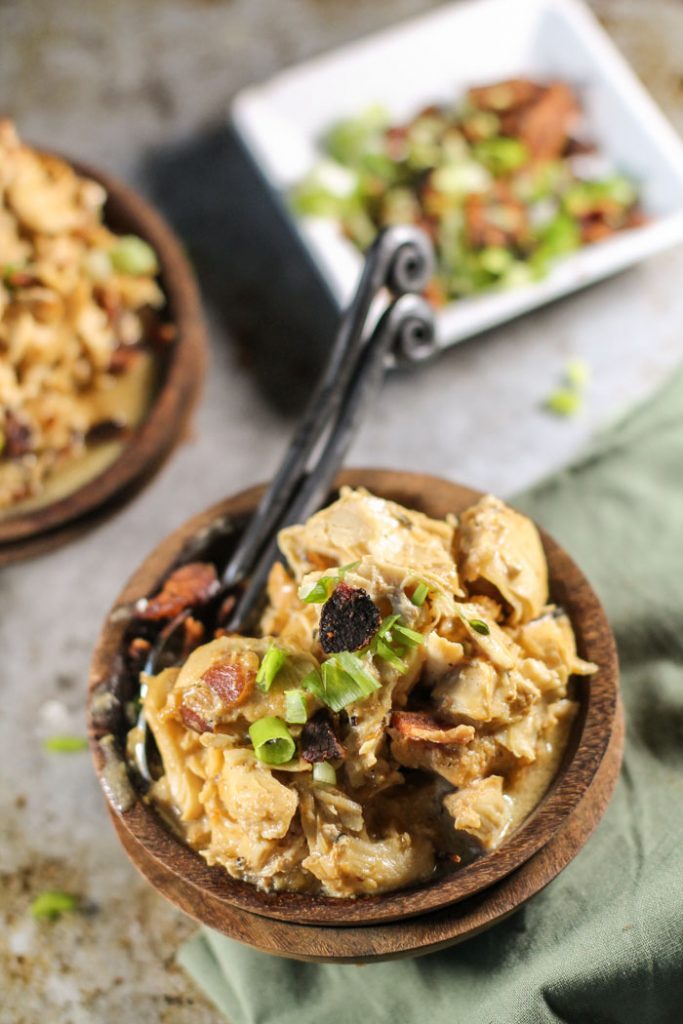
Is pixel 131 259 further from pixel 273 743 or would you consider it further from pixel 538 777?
pixel 538 777

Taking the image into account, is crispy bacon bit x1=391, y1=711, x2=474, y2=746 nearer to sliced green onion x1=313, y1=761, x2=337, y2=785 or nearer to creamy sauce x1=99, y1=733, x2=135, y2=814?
sliced green onion x1=313, y1=761, x2=337, y2=785

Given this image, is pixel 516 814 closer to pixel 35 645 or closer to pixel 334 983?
pixel 334 983

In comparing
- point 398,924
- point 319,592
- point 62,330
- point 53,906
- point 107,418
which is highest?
point 62,330

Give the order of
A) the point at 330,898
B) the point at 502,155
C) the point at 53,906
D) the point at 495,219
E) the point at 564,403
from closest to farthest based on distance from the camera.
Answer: the point at 330,898 → the point at 53,906 → the point at 564,403 → the point at 495,219 → the point at 502,155

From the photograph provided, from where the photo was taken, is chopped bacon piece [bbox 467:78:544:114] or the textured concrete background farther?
chopped bacon piece [bbox 467:78:544:114]

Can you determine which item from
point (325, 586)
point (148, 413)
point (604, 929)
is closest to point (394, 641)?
point (325, 586)

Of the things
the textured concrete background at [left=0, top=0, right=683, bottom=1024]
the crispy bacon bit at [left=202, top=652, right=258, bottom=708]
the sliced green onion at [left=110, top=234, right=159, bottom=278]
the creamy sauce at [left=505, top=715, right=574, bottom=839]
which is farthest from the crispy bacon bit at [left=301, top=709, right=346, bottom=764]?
the sliced green onion at [left=110, top=234, right=159, bottom=278]
